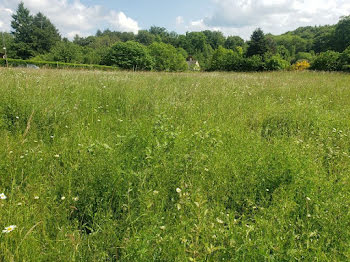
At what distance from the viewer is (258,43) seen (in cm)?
3828

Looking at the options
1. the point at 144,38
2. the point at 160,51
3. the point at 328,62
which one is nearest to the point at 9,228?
the point at 328,62

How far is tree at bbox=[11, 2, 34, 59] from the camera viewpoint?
56906 millimetres


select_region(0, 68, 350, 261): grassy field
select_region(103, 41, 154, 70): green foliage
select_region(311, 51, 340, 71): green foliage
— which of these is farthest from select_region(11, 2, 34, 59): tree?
select_region(0, 68, 350, 261): grassy field

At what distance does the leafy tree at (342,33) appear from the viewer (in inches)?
1876

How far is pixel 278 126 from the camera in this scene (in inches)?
154

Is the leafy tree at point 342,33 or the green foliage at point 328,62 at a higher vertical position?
the leafy tree at point 342,33

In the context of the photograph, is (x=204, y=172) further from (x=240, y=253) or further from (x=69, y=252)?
(x=69, y=252)

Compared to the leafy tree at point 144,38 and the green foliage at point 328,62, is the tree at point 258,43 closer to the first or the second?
the green foliage at point 328,62

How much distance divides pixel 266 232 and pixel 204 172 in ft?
2.80

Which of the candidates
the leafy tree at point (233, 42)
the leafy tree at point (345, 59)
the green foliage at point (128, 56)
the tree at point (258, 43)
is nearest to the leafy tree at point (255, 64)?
the leafy tree at point (345, 59)

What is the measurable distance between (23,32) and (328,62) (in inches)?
2871

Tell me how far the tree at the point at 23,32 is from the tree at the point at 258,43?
179 feet

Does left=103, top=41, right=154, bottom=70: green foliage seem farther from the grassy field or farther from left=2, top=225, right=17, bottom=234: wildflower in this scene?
left=2, top=225, right=17, bottom=234: wildflower

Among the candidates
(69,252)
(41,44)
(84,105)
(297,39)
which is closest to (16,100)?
(84,105)
